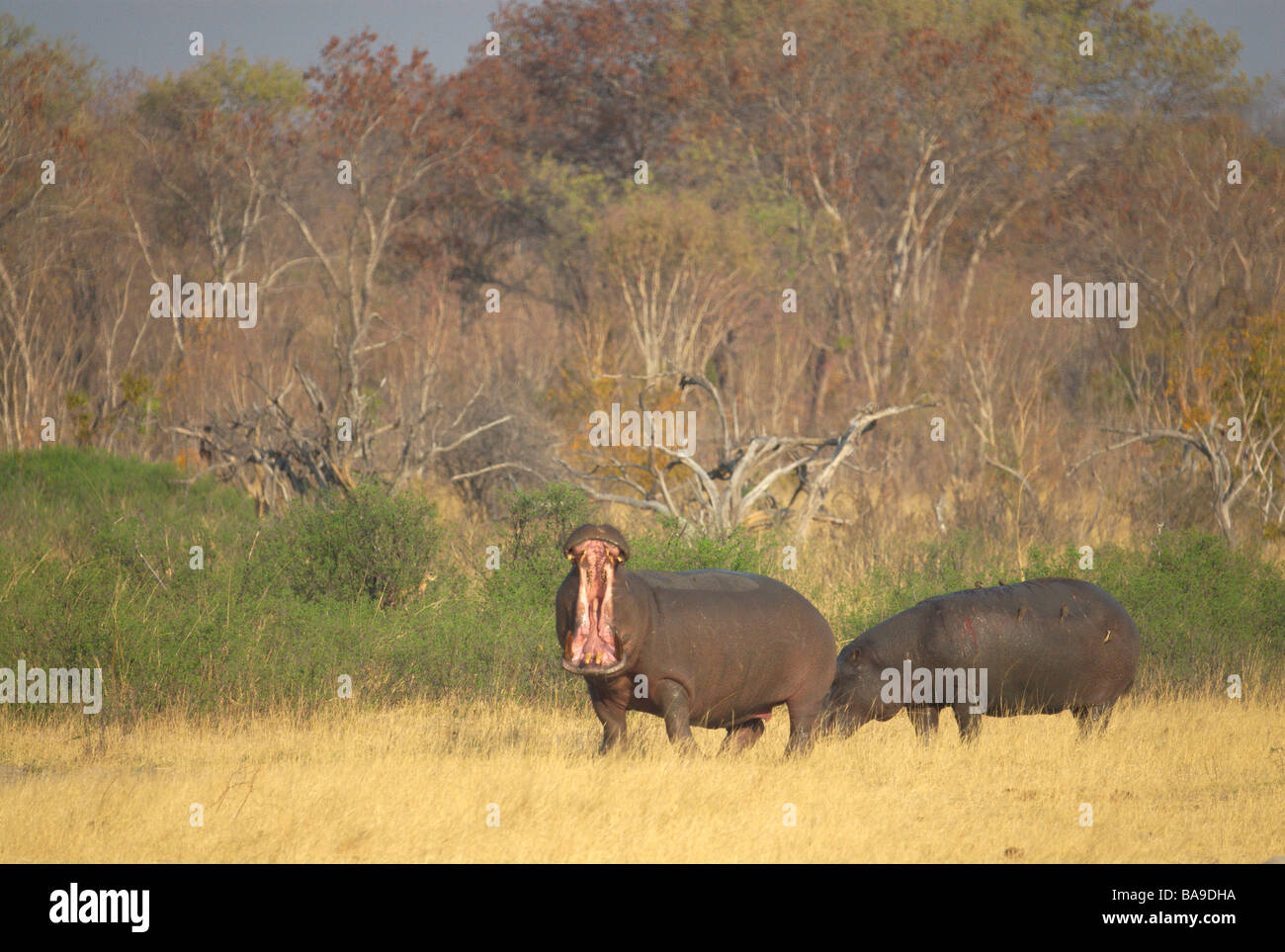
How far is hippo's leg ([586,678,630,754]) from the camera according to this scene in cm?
786

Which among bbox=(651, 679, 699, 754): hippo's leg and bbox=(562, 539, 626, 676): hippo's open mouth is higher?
bbox=(562, 539, 626, 676): hippo's open mouth

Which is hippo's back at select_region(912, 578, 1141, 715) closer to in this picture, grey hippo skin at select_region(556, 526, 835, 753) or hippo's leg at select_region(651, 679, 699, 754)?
grey hippo skin at select_region(556, 526, 835, 753)

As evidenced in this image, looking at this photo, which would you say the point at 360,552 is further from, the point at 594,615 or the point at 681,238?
the point at 681,238

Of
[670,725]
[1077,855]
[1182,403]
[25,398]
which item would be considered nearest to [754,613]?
[670,725]

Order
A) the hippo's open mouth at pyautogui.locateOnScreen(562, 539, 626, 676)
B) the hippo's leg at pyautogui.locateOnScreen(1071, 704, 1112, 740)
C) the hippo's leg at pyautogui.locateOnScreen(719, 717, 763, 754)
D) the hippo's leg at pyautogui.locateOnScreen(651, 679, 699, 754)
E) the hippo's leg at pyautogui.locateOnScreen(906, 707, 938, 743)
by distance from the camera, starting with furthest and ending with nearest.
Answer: the hippo's leg at pyautogui.locateOnScreen(1071, 704, 1112, 740)
the hippo's leg at pyautogui.locateOnScreen(906, 707, 938, 743)
the hippo's leg at pyautogui.locateOnScreen(719, 717, 763, 754)
the hippo's leg at pyautogui.locateOnScreen(651, 679, 699, 754)
the hippo's open mouth at pyautogui.locateOnScreen(562, 539, 626, 676)

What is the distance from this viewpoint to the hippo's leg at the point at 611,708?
786 centimetres

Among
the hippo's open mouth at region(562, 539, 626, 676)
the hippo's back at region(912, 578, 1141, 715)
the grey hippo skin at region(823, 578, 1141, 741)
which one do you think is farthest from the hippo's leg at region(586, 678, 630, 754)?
the hippo's back at region(912, 578, 1141, 715)

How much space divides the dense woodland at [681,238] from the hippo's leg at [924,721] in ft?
28.9

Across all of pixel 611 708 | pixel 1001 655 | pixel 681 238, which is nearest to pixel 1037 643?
pixel 1001 655

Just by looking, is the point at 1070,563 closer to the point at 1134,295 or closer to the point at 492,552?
the point at 492,552

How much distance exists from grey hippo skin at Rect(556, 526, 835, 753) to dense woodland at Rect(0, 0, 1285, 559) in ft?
31.1

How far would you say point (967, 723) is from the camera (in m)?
9.07

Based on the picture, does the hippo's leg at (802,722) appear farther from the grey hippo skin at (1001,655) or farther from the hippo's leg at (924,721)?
the hippo's leg at (924,721)

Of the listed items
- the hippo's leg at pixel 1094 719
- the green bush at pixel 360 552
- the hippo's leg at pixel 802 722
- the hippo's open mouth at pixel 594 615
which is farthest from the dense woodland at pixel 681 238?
the hippo's open mouth at pixel 594 615
